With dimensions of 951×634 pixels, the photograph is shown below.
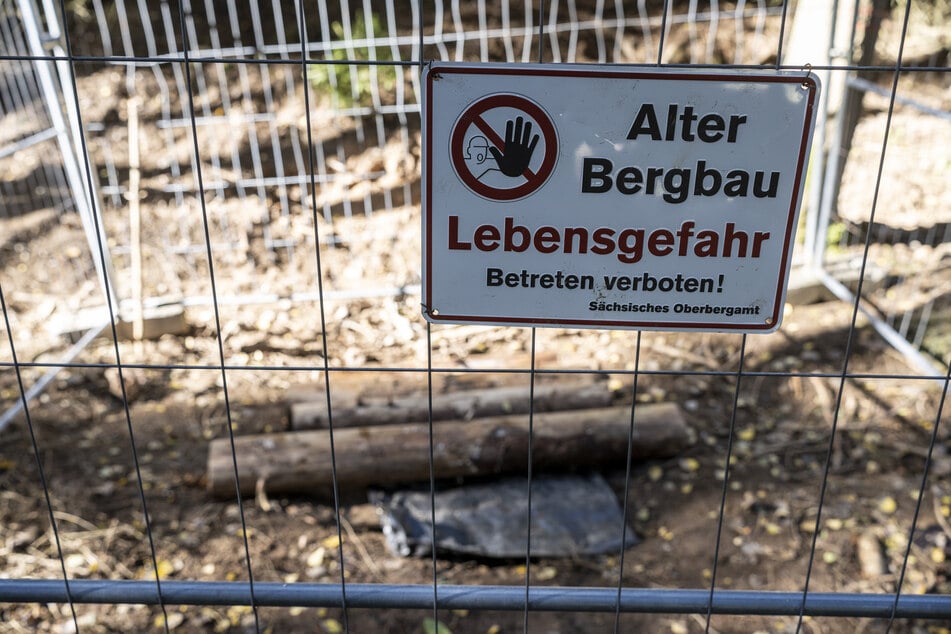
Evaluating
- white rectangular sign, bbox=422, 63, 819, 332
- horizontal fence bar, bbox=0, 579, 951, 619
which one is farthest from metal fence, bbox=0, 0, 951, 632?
white rectangular sign, bbox=422, 63, 819, 332

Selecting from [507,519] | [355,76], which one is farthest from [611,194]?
[355,76]

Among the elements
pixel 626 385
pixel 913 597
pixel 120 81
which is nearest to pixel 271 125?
pixel 120 81

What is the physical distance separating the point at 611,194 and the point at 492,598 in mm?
965

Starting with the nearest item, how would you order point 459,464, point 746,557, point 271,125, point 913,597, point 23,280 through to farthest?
point 913,597, point 746,557, point 459,464, point 23,280, point 271,125

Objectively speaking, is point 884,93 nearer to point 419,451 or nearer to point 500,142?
point 419,451

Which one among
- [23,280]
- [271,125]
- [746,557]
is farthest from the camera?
[271,125]

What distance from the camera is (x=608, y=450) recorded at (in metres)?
3.79

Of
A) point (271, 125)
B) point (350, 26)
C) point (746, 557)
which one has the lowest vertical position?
point (746, 557)

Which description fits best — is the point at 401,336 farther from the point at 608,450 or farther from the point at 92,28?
the point at 92,28

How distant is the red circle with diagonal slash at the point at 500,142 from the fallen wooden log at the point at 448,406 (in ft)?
8.23

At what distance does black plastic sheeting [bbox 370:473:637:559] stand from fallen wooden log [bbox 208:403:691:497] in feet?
0.32

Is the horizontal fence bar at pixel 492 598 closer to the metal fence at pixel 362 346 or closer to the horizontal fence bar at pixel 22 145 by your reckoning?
the metal fence at pixel 362 346

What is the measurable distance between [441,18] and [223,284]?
3.09 meters

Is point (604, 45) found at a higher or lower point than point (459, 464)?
higher
